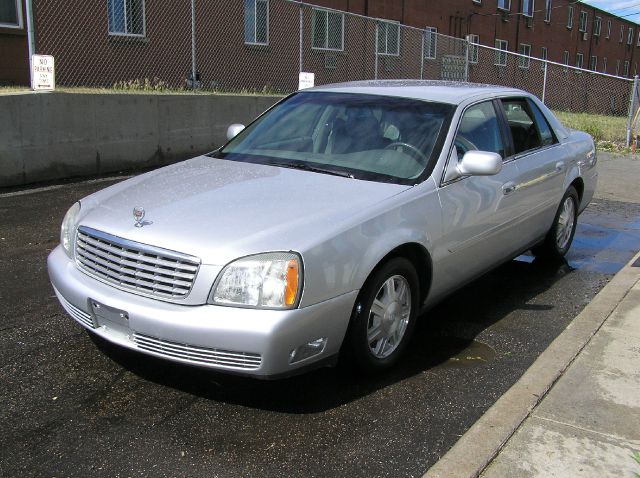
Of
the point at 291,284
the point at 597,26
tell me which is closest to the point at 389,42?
the point at 291,284

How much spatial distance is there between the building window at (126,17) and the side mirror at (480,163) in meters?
11.2

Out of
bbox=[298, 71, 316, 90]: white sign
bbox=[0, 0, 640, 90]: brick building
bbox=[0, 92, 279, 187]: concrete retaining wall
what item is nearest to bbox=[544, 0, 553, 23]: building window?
bbox=[0, 0, 640, 90]: brick building

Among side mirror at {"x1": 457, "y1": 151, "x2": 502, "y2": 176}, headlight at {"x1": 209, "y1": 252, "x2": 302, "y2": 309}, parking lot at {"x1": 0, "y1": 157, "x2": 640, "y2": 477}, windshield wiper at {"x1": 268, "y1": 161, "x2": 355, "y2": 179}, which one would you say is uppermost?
side mirror at {"x1": 457, "y1": 151, "x2": 502, "y2": 176}

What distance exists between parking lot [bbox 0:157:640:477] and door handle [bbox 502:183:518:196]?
0.89m

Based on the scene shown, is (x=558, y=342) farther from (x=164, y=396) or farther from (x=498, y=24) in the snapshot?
(x=498, y=24)

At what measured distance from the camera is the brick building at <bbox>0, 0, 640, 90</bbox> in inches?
493

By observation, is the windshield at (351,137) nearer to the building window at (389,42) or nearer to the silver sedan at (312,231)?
the silver sedan at (312,231)

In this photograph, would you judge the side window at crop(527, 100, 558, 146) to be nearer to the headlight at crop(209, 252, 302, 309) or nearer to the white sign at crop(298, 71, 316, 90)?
the headlight at crop(209, 252, 302, 309)

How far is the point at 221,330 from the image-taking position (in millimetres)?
2973

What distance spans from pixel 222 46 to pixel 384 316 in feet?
41.8

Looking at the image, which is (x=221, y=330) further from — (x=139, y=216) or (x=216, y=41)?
(x=216, y=41)

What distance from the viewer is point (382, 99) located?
463cm

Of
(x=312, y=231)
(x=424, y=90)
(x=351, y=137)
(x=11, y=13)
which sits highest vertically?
(x=11, y=13)

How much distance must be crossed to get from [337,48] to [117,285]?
1520 centimetres
